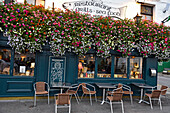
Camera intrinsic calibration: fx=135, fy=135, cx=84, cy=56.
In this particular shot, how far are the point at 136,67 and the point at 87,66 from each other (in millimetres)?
3291

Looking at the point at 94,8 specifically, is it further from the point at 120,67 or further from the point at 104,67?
the point at 120,67

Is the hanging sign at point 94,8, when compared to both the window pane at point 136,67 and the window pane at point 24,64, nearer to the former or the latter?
the window pane at point 136,67

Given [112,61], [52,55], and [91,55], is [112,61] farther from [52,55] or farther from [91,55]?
[52,55]

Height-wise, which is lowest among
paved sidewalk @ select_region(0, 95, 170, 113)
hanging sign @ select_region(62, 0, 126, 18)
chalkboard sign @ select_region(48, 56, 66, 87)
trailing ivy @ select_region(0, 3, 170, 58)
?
paved sidewalk @ select_region(0, 95, 170, 113)

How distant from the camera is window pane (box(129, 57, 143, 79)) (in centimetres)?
862

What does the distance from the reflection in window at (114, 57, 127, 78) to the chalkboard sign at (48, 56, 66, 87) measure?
3177mm

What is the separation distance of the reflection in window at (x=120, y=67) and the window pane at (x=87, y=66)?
1466 mm

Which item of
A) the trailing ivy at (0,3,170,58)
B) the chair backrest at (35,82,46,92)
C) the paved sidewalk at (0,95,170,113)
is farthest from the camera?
the chair backrest at (35,82,46,92)

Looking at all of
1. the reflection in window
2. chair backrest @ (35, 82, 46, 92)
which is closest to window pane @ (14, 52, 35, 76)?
chair backrest @ (35, 82, 46, 92)

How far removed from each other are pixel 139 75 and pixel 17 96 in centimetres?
728

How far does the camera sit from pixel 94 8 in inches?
343

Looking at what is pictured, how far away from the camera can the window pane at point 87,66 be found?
789 centimetres

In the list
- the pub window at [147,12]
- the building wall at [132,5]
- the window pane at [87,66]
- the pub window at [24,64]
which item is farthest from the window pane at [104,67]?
the pub window at [147,12]

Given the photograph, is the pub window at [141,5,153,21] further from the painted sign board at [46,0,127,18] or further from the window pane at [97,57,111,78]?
→ the window pane at [97,57,111,78]
